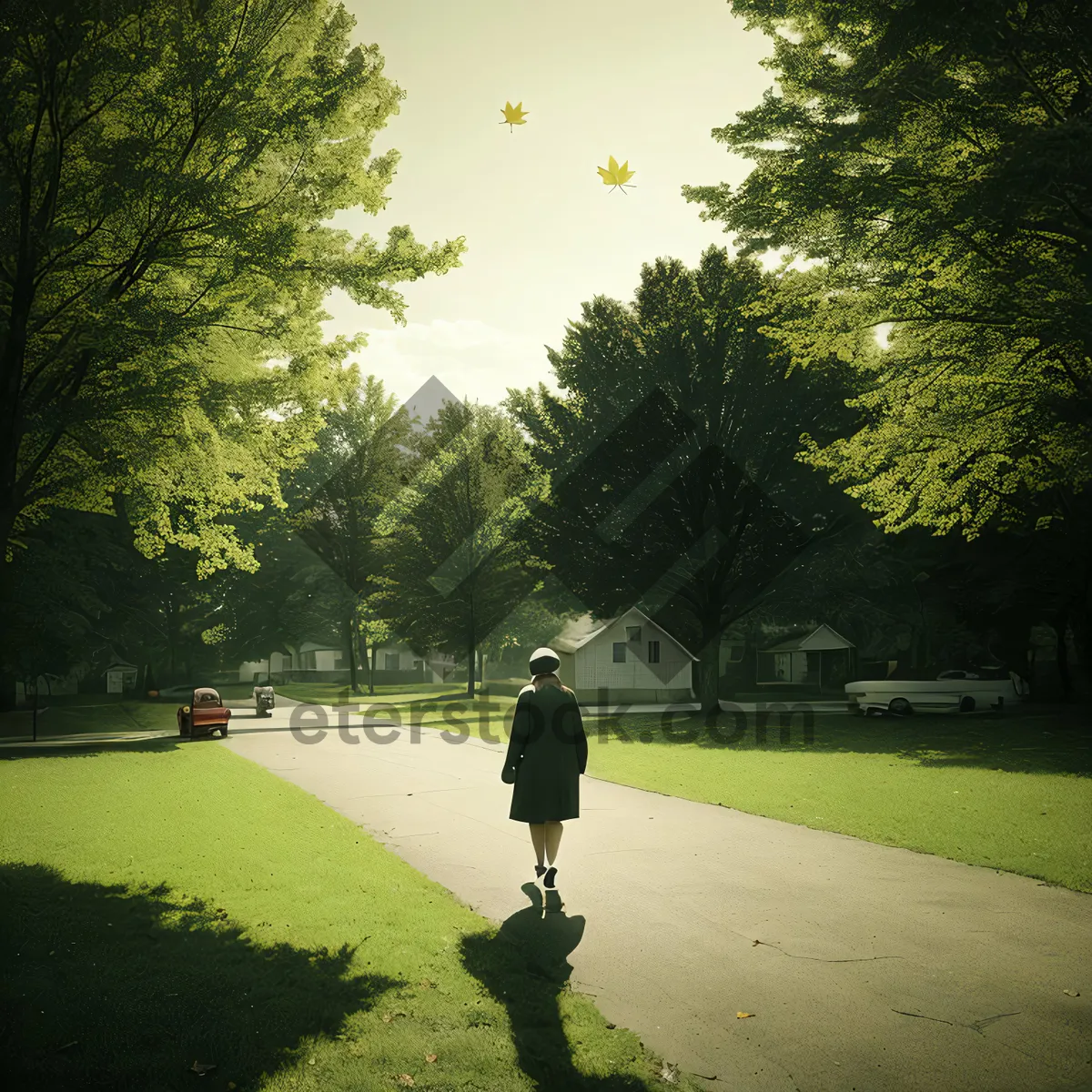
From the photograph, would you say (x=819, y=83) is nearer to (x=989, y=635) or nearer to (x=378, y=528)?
(x=989, y=635)

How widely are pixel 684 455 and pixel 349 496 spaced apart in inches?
1268

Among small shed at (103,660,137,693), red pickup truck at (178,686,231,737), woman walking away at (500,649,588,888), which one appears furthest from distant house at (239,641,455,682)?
woman walking away at (500,649,588,888)

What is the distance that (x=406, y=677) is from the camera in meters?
79.7

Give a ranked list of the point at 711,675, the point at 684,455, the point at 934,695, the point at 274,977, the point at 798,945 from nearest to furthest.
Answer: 1. the point at 274,977
2. the point at 798,945
3. the point at 684,455
4. the point at 711,675
5. the point at 934,695

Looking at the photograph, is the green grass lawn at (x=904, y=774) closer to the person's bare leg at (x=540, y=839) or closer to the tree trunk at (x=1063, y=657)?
the tree trunk at (x=1063, y=657)

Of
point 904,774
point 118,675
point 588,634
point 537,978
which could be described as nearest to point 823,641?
point 588,634

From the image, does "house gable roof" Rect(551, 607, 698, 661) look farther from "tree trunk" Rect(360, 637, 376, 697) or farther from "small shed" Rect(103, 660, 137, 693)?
"small shed" Rect(103, 660, 137, 693)

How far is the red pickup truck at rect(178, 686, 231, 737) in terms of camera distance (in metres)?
24.4

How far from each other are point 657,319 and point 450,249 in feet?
60.0

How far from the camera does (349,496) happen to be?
53844 mm

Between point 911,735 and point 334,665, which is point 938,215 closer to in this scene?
point 911,735

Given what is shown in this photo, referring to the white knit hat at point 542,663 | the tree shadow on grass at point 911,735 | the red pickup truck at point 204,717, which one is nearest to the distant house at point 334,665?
the red pickup truck at point 204,717

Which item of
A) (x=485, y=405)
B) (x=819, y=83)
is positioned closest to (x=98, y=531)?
(x=485, y=405)

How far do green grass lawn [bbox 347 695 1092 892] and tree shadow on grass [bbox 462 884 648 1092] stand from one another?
457 cm
